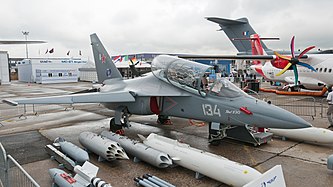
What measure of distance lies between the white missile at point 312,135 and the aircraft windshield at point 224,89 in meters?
2.81

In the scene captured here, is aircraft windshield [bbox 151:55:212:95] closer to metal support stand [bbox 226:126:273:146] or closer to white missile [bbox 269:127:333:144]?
metal support stand [bbox 226:126:273:146]

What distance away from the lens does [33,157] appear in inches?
303

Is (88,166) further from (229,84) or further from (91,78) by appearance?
(91,78)

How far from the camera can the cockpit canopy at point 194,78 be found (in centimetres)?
771

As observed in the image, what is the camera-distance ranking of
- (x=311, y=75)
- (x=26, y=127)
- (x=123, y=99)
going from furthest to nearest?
1. (x=311, y=75)
2. (x=26, y=127)
3. (x=123, y=99)

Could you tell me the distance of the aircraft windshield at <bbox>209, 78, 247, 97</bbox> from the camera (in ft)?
24.8

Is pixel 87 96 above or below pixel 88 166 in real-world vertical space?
above

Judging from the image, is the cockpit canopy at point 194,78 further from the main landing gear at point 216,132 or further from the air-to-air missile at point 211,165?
the air-to-air missile at point 211,165

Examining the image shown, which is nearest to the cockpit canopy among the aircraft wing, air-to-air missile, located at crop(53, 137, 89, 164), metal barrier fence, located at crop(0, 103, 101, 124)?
the aircraft wing

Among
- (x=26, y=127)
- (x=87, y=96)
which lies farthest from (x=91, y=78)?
(x=87, y=96)

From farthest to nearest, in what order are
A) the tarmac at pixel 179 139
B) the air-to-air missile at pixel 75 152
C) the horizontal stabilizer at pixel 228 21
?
1. the horizontal stabilizer at pixel 228 21
2. the air-to-air missile at pixel 75 152
3. the tarmac at pixel 179 139

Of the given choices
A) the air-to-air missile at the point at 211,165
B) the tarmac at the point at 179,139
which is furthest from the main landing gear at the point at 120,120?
the air-to-air missile at the point at 211,165

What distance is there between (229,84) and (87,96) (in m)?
5.32

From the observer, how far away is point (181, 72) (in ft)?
28.1
